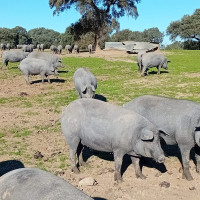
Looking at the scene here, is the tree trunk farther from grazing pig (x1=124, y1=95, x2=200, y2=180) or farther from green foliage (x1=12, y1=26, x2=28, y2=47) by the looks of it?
grazing pig (x1=124, y1=95, x2=200, y2=180)

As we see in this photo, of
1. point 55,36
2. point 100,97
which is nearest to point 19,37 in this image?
point 55,36

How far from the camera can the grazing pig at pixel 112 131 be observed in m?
6.23

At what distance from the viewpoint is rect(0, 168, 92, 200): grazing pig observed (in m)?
3.50

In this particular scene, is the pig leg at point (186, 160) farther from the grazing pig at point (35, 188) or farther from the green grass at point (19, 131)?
the green grass at point (19, 131)

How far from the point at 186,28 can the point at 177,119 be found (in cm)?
6080

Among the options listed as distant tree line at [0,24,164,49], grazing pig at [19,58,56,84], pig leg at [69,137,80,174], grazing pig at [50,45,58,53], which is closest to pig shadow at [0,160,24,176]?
pig leg at [69,137,80,174]

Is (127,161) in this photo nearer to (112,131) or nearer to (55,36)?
(112,131)

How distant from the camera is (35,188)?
12.1 feet

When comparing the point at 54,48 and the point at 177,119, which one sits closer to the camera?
the point at 177,119

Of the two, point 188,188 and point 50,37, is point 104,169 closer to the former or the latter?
point 188,188

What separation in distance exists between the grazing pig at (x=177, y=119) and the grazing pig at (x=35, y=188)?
3.80 metres

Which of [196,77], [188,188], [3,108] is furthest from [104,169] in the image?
[196,77]

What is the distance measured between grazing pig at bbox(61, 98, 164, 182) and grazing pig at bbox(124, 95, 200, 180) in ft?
2.84

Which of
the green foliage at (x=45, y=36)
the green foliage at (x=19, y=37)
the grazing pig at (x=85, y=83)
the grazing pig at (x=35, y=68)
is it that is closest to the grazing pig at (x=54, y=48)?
the grazing pig at (x=35, y=68)
